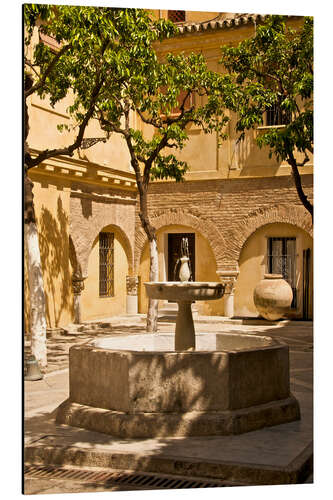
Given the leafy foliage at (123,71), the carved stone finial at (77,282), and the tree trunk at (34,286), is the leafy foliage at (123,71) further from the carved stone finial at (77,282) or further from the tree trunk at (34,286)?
the carved stone finial at (77,282)

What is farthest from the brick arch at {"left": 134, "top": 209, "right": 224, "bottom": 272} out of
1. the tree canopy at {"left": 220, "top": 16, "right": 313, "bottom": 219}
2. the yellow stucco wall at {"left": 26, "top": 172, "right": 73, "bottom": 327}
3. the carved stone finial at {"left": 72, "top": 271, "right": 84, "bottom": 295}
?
the tree canopy at {"left": 220, "top": 16, "right": 313, "bottom": 219}

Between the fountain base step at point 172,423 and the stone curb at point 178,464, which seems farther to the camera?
→ the fountain base step at point 172,423

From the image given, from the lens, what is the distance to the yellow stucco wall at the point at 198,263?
1180 cm

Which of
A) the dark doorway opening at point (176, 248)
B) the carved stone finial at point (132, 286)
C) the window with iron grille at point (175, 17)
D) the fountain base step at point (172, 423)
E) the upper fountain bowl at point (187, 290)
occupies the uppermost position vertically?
the window with iron grille at point (175, 17)

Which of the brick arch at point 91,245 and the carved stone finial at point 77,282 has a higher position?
the brick arch at point 91,245

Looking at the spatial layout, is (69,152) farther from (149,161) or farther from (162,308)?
(162,308)

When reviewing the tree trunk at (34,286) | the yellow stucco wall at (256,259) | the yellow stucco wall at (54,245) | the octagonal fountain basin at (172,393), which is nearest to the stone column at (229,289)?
the yellow stucco wall at (256,259)

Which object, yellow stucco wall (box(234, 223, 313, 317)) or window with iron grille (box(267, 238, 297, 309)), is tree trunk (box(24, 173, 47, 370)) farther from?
window with iron grille (box(267, 238, 297, 309))

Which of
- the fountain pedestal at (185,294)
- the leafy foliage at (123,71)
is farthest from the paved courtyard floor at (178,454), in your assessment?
the leafy foliage at (123,71)

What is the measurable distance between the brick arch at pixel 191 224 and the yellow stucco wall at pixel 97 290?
49 centimetres

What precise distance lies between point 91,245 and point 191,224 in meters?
2.04

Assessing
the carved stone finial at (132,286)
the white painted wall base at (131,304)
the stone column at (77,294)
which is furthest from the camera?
the carved stone finial at (132,286)

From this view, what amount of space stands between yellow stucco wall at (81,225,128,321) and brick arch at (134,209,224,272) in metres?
0.49

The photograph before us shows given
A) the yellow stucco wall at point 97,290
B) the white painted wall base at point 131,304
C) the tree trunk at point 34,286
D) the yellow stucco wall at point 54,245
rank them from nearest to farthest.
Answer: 1. the tree trunk at point 34,286
2. the yellow stucco wall at point 54,245
3. the white painted wall base at point 131,304
4. the yellow stucco wall at point 97,290
